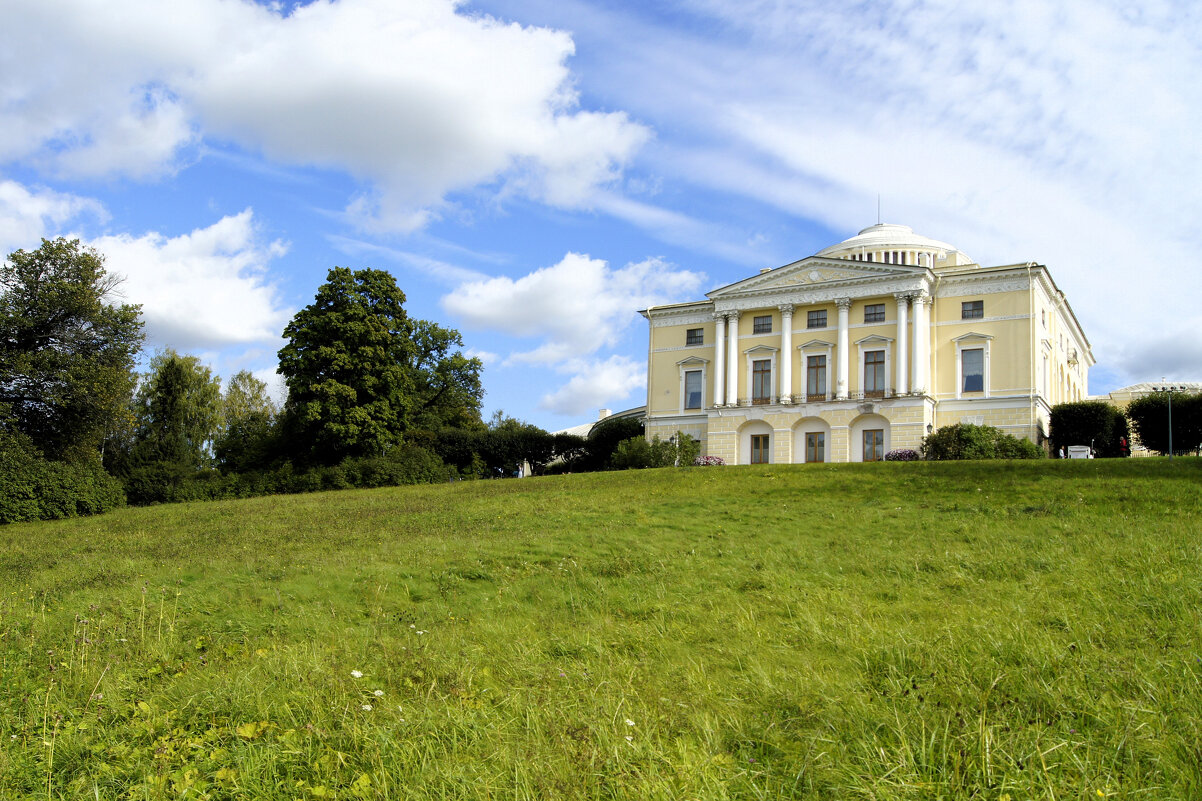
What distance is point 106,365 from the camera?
113ft

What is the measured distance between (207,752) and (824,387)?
142 feet

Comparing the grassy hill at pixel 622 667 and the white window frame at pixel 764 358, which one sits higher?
the white window frame at pixel 764 358

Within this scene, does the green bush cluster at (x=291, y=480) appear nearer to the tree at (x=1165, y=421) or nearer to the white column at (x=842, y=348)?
the white column at (x=842, y=348)

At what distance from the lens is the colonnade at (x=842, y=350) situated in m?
43.7

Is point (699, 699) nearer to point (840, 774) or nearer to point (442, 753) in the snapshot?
point (840, 774)

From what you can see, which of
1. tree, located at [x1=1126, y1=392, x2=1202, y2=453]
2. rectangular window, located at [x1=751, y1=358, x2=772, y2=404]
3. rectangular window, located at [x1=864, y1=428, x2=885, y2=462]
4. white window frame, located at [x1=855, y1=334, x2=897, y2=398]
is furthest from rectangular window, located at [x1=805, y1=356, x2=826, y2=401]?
tree, located at [x1=1126, y1=392, x2=1202, y2=453]

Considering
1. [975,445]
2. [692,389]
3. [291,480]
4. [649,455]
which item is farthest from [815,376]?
[291,480]

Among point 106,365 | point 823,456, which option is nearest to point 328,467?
point 106,365

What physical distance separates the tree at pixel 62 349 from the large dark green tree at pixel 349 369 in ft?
28.7

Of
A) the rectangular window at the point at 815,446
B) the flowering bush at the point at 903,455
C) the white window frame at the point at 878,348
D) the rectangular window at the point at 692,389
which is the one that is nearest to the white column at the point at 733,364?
the rectangular window at the point at 692,389

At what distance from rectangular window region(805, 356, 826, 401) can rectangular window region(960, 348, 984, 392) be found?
23.6 ft

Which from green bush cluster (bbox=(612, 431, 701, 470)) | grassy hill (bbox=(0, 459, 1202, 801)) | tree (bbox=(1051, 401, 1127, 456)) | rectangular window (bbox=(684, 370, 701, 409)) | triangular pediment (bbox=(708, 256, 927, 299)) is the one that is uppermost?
triangular pediment (bbox=(708, 256, 927, 299))

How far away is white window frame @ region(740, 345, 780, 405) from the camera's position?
4762 centimetres

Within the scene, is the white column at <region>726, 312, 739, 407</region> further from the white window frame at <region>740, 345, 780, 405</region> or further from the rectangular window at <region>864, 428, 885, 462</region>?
the rectangular window at <region>864, 428, 885, 462</region>
